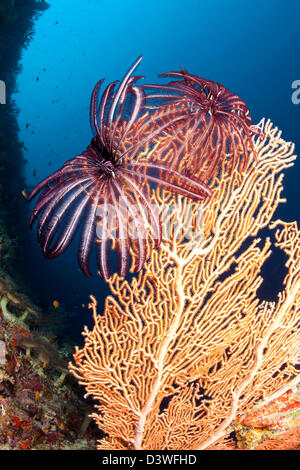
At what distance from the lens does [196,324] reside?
10.6 ft

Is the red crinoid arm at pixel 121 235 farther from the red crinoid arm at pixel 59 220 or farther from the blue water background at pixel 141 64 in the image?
the blue water background at pixel 141 64

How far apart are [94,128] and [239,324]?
2.98 m

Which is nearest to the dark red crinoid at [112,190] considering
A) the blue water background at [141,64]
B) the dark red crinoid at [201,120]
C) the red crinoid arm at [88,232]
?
the red crinoid arm at [88,232]

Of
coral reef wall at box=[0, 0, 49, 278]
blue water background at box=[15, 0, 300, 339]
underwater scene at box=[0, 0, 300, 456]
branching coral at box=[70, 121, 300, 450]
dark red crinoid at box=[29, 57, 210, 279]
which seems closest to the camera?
dark red crinoid at box=[29, 57, 210, 279]

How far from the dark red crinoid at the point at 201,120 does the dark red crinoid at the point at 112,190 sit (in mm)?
258

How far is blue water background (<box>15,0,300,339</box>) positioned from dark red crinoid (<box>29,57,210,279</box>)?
12.2 metres

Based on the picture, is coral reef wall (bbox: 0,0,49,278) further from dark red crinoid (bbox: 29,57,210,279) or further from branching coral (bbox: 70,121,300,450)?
dark red crinoid (bbox: 29,57,210,279)

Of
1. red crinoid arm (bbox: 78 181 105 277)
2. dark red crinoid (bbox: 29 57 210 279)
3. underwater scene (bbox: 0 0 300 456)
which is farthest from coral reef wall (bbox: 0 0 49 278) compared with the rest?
red crinoid arm (bbox: 78 181 105 277)

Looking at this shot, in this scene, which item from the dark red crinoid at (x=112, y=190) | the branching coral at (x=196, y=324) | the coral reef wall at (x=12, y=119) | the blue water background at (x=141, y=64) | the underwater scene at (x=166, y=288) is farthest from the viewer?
the blue water background at (x=141, y=64)

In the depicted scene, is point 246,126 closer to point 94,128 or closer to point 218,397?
point 94,128

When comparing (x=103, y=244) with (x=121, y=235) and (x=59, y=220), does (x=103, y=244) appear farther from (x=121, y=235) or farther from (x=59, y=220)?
(x=59, y=220)

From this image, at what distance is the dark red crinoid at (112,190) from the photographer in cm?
282

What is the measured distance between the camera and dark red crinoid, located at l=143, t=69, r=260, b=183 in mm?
3041

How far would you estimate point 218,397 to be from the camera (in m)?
3.78
